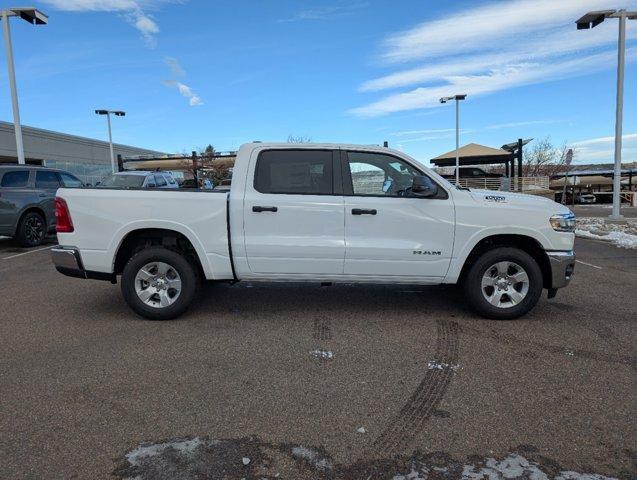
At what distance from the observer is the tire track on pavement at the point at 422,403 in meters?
3.11

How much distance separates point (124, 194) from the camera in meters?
5.42

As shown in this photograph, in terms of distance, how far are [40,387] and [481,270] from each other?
14.0ft

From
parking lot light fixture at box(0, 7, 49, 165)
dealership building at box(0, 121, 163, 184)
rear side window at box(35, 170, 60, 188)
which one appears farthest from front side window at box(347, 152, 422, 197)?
dealership building at box(0, 121, 163, 184)

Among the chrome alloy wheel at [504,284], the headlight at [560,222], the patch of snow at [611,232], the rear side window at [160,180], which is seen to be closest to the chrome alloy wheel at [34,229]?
the rear side window at [160,180]

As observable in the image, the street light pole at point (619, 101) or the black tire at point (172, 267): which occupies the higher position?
the street light pole at point (619, 101)

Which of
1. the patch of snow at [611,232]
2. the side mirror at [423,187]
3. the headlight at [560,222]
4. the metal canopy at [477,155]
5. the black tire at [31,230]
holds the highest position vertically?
the metal canopy at [477,155]

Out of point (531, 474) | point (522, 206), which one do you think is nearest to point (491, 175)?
point (522, 206)

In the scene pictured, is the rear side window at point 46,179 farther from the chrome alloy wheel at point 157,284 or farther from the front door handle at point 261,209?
the front door handle at point 261,209

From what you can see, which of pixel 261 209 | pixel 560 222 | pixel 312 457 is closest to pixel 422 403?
pixel 312 457

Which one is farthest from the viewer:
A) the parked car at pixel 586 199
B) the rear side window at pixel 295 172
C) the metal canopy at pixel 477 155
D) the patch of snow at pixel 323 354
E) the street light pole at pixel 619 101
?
the parked car at pixel 586 199

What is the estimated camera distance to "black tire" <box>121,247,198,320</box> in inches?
215

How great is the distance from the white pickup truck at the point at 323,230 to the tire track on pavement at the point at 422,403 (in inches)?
40.4

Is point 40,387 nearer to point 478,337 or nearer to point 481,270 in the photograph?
point 478,337

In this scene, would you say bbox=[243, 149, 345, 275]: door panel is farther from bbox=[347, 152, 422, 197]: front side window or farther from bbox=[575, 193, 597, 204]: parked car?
bbox=[575, 193, 597, 204]: parked car
